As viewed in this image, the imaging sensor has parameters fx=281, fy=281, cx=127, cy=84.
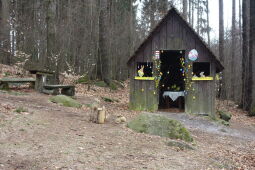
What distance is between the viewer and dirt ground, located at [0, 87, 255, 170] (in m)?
5.42

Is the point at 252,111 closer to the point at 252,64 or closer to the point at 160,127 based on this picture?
the point at 252,64

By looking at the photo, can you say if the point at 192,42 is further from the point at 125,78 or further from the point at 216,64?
the point at 125,78

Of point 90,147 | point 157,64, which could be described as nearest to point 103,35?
point 157,64

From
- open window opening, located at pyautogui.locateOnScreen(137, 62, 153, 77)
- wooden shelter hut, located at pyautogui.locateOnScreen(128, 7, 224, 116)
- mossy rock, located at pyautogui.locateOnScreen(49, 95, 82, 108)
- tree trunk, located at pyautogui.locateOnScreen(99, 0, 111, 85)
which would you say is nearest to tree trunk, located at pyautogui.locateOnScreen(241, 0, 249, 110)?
wooden shelter hut, located at pyautogui.locateOnScreen(128, 7, 224, 116)

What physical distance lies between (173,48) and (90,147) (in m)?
8.67

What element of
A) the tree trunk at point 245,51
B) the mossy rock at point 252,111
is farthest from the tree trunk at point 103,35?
the mossy rock at point 252,111

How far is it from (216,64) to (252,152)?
5864mm

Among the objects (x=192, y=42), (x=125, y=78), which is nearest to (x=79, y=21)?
(x=125, y=78)

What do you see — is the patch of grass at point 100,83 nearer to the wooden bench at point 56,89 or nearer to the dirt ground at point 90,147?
the wooden bench at point 56,89

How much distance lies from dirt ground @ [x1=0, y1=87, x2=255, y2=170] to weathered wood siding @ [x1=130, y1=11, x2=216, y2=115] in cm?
358

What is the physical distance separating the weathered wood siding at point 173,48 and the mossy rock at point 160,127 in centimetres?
515

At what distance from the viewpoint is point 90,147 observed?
21.1 feet

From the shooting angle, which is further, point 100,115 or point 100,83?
point 100,83

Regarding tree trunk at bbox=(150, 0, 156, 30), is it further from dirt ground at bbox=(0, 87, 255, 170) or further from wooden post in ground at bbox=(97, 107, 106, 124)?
wooden post in ground at bbox=(97, 107, 106, 124)
